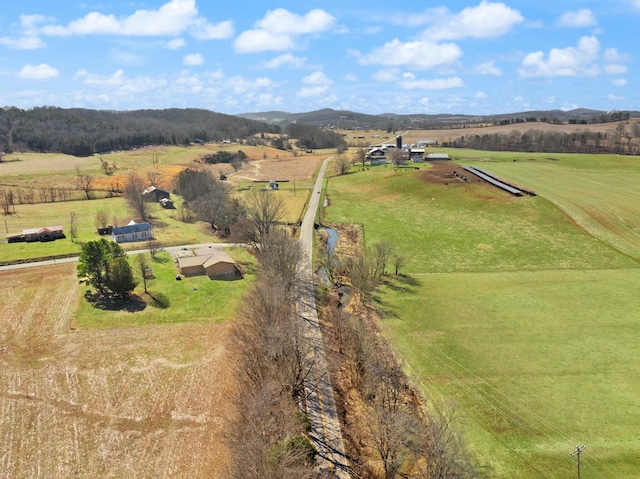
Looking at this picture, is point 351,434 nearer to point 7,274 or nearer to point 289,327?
point 289,327

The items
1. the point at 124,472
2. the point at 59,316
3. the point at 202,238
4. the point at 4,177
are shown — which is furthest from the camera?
the point at 4,177

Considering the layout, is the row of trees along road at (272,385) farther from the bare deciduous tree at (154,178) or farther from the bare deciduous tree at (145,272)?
the bare deciduous tree at (154,178)

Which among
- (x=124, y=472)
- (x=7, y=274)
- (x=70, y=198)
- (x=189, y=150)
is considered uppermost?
(x=189, y=150)

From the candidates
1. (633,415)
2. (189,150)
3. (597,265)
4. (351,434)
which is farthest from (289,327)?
(189,150)

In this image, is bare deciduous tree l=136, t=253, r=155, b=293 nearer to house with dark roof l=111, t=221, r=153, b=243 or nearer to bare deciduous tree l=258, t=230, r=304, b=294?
house with dark roof l=111, t=221, r=153, b=243

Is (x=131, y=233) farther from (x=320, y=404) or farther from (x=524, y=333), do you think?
(x=524, y=333)

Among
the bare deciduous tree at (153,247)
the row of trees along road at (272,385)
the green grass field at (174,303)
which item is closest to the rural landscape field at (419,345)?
the green grass field at (174,303)
